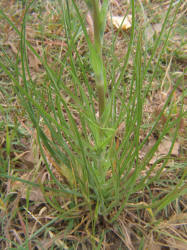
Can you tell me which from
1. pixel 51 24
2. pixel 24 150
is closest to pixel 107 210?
pixel 24 150

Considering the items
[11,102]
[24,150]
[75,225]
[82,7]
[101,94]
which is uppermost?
[82,7]

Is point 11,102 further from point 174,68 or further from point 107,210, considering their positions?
point 174,68

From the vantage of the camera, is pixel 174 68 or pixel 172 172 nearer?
pixel 172 172

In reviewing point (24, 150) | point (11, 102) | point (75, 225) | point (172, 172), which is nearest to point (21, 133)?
point (24, 150)

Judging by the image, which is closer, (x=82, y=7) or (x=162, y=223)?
(x=162, y=223)

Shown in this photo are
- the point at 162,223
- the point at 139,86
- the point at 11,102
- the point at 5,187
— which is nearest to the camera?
the point at 139,86

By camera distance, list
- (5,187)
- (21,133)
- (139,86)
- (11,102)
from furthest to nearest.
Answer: (11,102)
(21,133)
(5,187)
(139,86)

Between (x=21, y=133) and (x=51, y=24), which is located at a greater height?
(x=51, y=24)

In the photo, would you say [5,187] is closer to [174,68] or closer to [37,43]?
[37,43]

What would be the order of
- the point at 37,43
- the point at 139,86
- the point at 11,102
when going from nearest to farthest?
the point at 139,86
the point at 11,102
the point at 37,43
